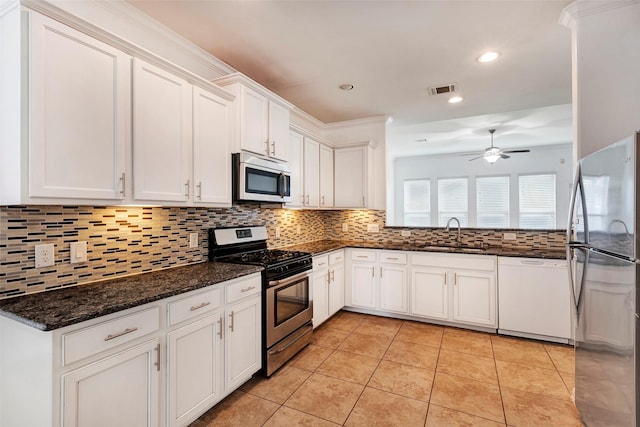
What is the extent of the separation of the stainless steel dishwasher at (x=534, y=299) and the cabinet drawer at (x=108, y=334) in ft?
10.8

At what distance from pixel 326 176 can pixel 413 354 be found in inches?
93.7

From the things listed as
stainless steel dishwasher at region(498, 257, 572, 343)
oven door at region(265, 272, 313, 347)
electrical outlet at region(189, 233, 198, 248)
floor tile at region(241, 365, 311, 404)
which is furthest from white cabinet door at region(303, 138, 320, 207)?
stainless steel dishwasher at region(498, 257, 572, 343)

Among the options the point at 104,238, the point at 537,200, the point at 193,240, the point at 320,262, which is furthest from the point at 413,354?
the point at 537,200

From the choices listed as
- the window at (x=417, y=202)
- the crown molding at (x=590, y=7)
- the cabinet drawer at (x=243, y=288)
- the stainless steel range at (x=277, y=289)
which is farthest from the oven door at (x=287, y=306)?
the window at (x=417, y=202)

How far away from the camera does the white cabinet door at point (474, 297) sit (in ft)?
10.8

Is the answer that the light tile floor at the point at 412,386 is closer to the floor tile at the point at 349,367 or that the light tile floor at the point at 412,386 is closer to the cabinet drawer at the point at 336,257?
the floor tile at the point at 349,367

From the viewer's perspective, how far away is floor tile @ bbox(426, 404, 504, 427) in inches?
75.2

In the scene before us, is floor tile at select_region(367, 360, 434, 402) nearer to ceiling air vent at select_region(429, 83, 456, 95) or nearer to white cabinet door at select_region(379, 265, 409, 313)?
white cabinet door at select_region(379, 265, 409, 313)

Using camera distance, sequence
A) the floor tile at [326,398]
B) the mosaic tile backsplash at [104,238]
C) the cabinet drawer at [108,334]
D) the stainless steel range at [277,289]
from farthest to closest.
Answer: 1. the stainless steel range at [277,289]
2. the floor tile at [326,398]
3. the mosaic tile backsplash at [104,238]
4. the cabinet drawer at [108,334]

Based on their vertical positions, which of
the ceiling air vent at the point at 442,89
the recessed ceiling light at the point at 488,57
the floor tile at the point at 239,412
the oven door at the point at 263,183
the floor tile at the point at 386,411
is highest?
the ceiling air vent at the point at 442,89

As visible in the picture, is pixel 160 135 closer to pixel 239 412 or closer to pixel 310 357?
pixel 239 412

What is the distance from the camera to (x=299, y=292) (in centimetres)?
281

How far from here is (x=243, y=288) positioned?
7.13 feet

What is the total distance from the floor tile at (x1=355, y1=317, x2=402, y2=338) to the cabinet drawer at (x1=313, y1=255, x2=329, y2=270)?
2.72 ft
